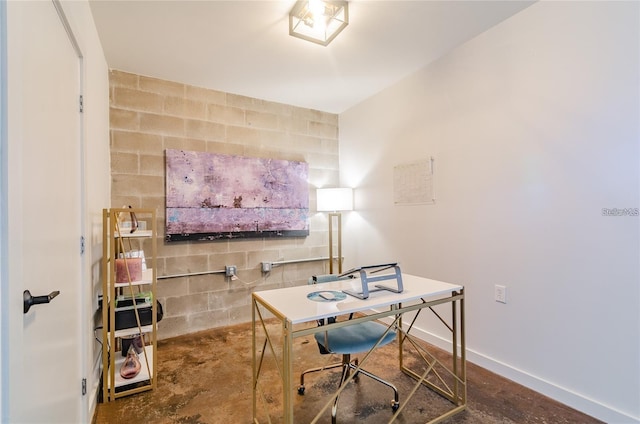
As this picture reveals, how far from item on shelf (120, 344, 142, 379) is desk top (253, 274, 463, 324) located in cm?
120

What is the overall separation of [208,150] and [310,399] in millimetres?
2514

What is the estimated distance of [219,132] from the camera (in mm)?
3293

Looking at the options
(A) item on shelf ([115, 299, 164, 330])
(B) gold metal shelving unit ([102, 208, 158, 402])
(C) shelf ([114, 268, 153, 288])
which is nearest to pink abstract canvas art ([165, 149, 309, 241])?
(B) gold metal shelving unit ([102, 208, 158, 402])

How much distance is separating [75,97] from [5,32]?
82 centimetres

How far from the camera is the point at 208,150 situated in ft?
10.6

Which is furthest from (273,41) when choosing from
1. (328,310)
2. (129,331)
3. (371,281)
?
(129,331)

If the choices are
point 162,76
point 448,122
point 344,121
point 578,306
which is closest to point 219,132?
point 162,76

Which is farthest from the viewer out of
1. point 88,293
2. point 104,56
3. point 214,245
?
point 214,245

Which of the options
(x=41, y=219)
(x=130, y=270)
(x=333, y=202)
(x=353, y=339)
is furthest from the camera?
(x=333, y=202)

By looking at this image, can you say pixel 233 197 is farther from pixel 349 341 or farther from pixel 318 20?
pixel 349 341

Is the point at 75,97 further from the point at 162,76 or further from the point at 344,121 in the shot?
the point at 344,121

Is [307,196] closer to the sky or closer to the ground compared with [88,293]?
closer to the sky

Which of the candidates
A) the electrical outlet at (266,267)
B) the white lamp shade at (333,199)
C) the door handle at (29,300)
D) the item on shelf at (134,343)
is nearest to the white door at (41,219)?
the door handle at (29,300)

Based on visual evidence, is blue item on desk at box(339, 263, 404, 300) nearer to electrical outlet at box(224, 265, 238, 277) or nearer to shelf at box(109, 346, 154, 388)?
shelf at box(109, 346, 154, 388)
